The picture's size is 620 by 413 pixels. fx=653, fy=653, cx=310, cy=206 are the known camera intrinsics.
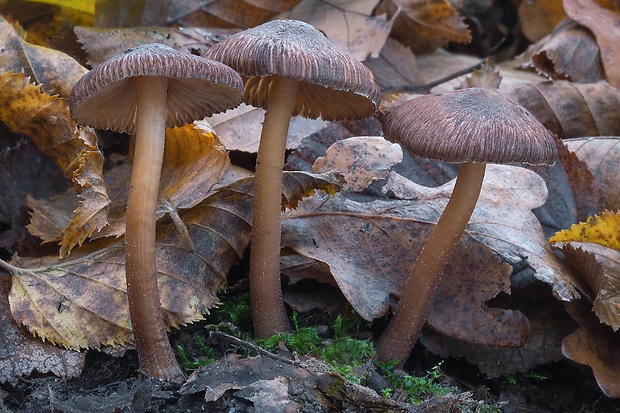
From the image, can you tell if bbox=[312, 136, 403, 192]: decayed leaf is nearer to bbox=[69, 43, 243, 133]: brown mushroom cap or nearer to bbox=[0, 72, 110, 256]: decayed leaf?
bbox=[69, 43, 243, 133]: brown mushroom cap

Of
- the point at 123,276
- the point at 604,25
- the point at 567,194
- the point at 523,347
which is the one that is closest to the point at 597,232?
the point at 567,194

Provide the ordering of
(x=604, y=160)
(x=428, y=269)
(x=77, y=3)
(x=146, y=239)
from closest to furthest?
(x=146, y=239)
(x=428, y=269)
(x=604, y=160)
(x=77, y=3)

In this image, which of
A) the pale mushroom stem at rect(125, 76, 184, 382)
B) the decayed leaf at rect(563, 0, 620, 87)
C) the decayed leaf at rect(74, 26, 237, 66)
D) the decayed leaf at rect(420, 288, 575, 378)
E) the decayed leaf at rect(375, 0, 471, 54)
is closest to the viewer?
the pale mushroom stem at rect(125, 76, 184, 382)

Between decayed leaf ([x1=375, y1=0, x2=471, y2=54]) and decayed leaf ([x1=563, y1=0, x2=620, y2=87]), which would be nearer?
A: decayed leaf ([x1=563, y1=0, x2=620, y2=87])

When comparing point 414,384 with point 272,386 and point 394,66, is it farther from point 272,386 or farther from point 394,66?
point 394,66

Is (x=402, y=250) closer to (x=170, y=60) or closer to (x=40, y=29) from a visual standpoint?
(x=170, y=60)

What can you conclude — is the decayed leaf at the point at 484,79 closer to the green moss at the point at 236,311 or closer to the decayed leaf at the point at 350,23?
the decayed leaf at the point at 350,23

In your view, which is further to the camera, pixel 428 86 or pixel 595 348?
pixel 428 86

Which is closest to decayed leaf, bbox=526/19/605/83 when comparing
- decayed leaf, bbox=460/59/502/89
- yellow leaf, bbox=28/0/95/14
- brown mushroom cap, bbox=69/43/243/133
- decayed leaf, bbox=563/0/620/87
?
decayed leaf, bbox=563/0/620/87
